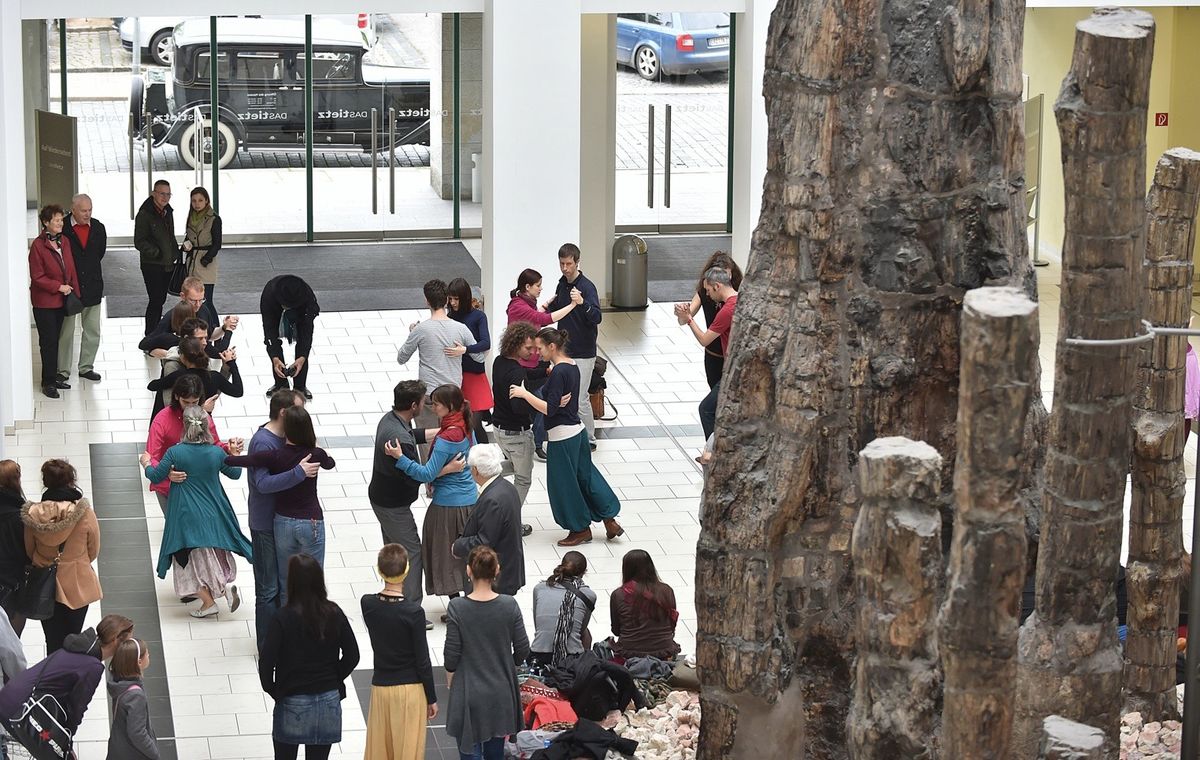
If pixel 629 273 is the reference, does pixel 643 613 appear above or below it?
below

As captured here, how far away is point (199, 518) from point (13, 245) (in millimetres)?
5150

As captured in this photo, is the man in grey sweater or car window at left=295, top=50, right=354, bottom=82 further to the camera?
car window at left=295, top=50, right=354, bottom=82

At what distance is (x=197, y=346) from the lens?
11.5 m

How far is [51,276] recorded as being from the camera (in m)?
15.4

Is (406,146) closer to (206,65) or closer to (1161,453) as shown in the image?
(206,65)

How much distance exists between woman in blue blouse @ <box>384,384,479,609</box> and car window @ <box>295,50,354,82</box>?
13.8 metres

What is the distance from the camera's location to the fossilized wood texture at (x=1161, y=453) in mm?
7762

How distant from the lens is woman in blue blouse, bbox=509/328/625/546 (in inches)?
460

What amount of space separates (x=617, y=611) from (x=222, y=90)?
15.2 metres

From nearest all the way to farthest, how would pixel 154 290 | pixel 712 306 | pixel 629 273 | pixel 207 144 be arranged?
pixel 712 306 < pixel 154 290 < pixel 629 273 < pixel 207 144

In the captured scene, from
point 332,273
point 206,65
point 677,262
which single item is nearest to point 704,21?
point 677,262

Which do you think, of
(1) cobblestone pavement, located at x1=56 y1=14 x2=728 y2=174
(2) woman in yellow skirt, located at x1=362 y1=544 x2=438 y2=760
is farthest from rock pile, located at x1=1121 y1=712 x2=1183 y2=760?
(1) cobblestone pavement, located at x1=56 y1=14 x2=728 y2=174

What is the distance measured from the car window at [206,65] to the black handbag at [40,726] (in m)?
16.0

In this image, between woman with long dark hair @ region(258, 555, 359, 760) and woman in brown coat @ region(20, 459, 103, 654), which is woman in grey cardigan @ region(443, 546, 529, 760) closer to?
woman with long dark hair @ region(258, 555, 359, 760)
